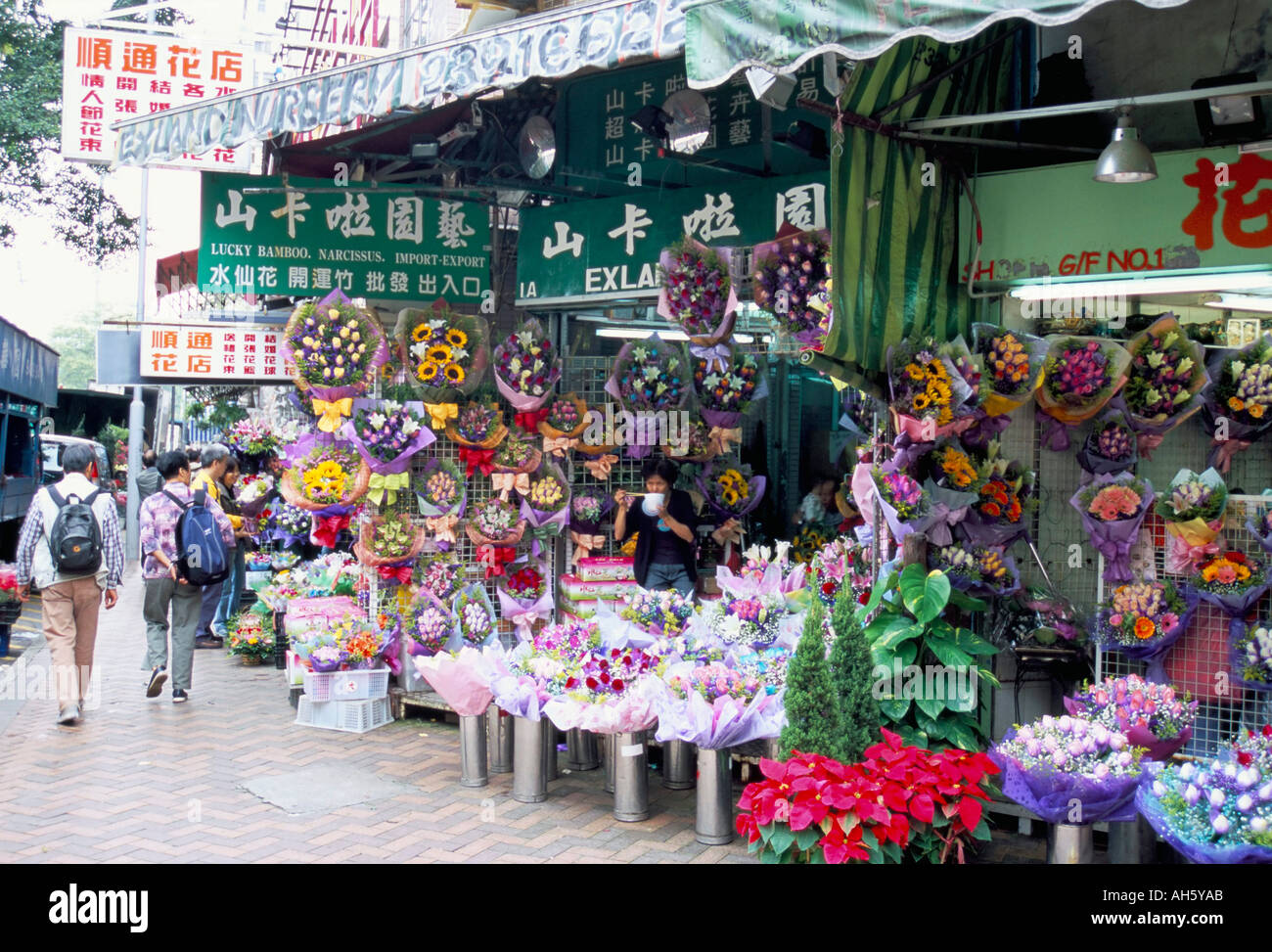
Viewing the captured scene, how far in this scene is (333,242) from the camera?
9031 mm

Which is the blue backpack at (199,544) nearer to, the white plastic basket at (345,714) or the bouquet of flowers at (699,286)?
the white plastic basket at (345,714)

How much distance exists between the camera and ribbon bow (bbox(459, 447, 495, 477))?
27.2 ft

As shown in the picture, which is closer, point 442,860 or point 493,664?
point 442,860

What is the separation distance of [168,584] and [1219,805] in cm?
714

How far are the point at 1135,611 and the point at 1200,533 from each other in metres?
0.47

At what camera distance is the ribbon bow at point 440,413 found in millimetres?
7934

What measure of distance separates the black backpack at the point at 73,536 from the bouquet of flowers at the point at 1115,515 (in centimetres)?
622

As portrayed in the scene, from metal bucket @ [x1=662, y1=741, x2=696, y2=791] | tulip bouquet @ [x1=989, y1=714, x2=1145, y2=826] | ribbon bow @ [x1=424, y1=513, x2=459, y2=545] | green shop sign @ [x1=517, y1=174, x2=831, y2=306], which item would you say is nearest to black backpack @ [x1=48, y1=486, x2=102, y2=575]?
ribbon bow @ [x1=424, y1=513, x2=459, y2=545]

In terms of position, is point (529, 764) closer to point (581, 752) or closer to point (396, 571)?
point (581, 752)

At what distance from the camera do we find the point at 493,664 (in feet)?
21.3

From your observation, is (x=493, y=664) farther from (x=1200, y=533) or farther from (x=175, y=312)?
(x=175, y=312)

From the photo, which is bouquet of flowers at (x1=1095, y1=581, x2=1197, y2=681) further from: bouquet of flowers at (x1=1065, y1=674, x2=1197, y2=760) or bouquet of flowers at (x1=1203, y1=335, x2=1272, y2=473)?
bouquet of flowers at (x1=1203, y1=335, x2=1272, y2=473)

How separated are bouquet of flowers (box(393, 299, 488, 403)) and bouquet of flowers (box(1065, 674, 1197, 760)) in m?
4.72

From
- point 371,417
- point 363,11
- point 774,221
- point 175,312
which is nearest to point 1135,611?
point 774,221
